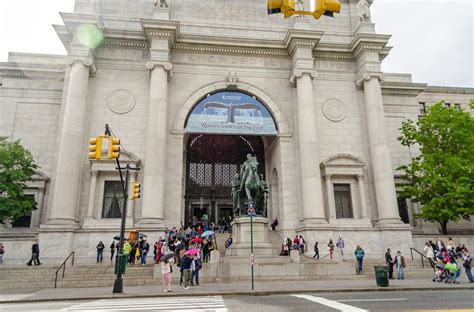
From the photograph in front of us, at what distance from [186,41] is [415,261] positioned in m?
24.0

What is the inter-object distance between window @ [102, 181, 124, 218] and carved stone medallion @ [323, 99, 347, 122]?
59.1ft

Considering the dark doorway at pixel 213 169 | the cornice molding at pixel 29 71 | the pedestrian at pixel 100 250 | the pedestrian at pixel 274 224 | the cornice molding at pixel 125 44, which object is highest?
the cornice molding at pixel 125 44

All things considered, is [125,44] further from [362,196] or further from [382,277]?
[382,277]

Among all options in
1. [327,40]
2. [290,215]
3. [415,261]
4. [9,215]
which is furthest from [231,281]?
[327,40]

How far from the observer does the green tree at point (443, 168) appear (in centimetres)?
2542

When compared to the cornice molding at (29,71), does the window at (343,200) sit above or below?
below

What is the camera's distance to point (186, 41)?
28.8 metres

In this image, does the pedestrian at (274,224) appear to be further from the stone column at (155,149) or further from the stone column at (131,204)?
the stone column at (131,204)

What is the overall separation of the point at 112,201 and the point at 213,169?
12.8 m

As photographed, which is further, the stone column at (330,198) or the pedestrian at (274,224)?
the pedestrian at (274,224)

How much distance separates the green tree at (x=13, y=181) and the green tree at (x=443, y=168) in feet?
92.7

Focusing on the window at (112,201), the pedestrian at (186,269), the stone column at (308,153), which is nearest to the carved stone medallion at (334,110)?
the stone column at (308,153)

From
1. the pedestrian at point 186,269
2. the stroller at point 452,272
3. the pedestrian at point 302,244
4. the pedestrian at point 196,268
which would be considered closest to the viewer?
the pedestrian at point 186,269

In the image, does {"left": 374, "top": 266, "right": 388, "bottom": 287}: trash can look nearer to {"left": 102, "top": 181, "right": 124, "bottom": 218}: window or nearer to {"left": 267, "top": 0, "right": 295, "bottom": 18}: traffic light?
{"left": 267, "top": 0, "right": 295, "bottom": 18}: traffic light
